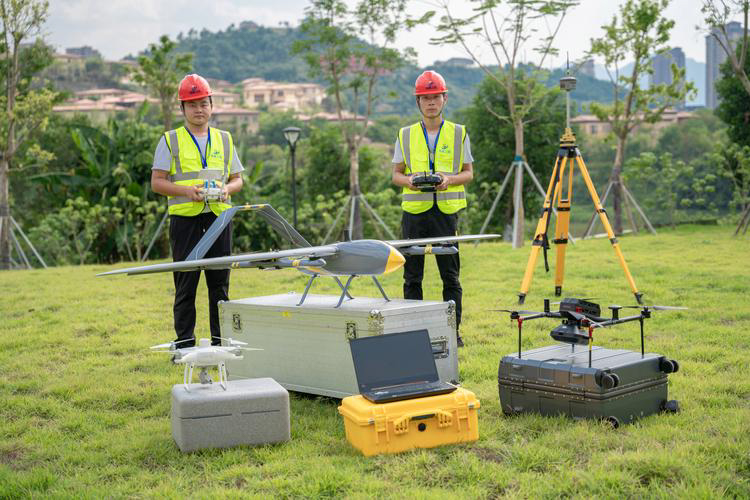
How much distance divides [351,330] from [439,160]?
2000mm

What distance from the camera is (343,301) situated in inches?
207

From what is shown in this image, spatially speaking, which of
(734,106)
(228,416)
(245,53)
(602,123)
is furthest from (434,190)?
(245,53)

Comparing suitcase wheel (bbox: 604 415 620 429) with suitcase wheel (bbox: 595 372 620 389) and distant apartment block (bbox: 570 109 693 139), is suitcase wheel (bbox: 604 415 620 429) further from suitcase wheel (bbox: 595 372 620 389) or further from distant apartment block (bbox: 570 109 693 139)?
distant apartment block (bbox: 570 109 693 139)

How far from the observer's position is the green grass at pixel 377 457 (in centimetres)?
355

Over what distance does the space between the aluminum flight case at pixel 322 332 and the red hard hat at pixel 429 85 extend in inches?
69.2

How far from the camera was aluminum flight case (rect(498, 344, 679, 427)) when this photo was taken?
423cm

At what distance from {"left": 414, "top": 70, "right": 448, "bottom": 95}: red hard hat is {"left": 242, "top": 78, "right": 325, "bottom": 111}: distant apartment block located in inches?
4493

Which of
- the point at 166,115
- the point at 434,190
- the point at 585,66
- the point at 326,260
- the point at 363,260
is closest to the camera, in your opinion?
the point at 363,260

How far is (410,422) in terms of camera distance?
403 centimetres

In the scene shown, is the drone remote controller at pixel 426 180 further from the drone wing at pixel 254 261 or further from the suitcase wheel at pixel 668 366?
the suitcase wheel at pixel 668 366

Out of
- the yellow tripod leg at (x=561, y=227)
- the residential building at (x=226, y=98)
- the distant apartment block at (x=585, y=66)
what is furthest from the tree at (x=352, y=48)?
the residential building at (x=226, y=98)

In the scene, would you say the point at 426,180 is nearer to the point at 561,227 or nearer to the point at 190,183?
the point at 190,183

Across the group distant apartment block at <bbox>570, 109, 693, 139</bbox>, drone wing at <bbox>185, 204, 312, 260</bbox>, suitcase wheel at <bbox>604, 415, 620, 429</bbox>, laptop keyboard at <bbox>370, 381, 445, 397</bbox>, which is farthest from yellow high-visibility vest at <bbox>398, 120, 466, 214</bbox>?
distant apartment block at <bbox>570, 109, 693, 139</bbox>

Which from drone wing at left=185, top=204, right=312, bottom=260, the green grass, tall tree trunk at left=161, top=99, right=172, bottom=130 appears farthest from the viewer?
tall tree trunk at left=161, top=99, right=172, bottom=130
